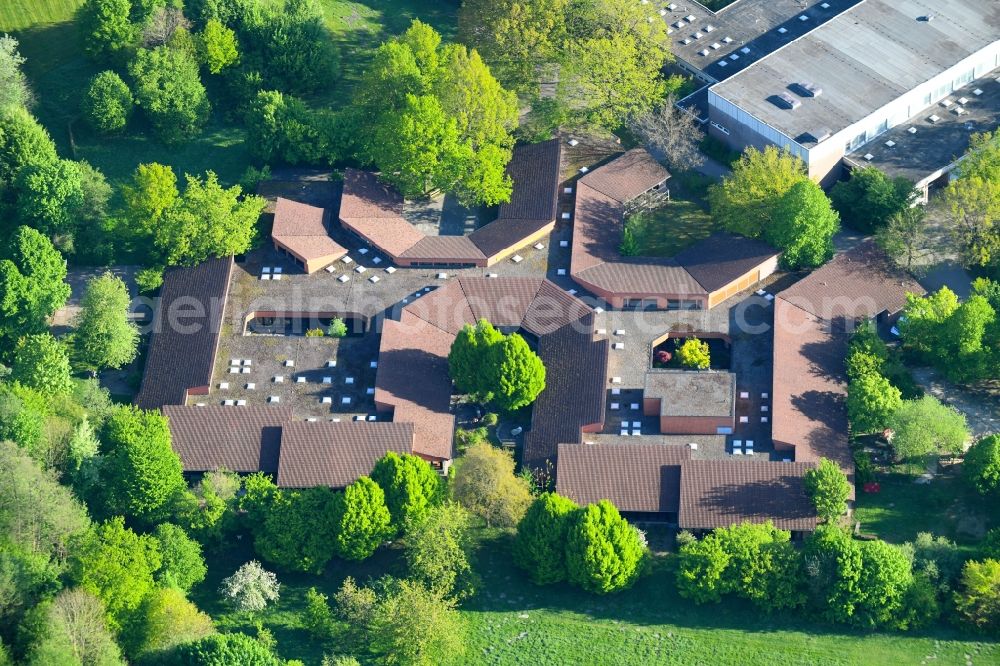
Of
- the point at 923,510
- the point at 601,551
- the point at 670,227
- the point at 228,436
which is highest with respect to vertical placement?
the point at 670,227

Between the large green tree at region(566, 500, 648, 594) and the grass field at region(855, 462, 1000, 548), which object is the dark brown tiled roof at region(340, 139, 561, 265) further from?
the grass field at region(855, 462, 1000, 548)

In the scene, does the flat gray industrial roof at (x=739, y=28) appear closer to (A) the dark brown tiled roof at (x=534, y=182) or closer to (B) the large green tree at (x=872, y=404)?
(A) the dark brown tiled roof at (x=534, y=182)

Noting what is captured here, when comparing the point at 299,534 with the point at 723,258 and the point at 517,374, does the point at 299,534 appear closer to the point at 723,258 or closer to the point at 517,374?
the point at 517,374

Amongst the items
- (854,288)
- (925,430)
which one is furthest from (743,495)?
(854,288)

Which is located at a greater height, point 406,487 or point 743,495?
point 406,487

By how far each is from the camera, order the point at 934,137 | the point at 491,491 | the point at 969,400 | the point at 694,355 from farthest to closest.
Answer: the point at 934,137 → the point at 694,355 → the point at 969,400 → the point at 491,491

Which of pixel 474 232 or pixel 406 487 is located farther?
pixel 474 232

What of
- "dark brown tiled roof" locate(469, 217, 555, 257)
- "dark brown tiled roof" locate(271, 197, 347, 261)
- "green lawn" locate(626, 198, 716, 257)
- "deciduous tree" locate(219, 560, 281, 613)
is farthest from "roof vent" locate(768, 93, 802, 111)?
"deciduous tree" locate(219, 560, 281, 613)

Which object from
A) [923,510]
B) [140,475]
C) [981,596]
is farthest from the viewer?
[923,510]

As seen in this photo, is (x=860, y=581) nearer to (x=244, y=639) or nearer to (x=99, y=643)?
(x=244, y=639)
